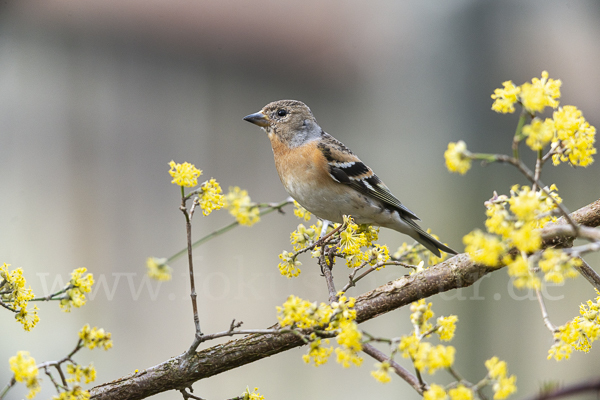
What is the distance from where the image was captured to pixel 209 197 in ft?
3.04

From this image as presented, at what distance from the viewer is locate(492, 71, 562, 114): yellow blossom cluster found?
2.28 ft

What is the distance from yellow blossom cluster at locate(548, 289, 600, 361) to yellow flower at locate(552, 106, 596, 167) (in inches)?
11.0

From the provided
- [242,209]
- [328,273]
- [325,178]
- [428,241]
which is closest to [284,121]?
[325,178]

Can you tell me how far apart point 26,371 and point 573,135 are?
887 millimetres

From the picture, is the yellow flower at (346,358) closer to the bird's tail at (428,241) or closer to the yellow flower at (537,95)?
the yellow flower at (537,95)

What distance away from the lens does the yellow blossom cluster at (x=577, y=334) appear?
32.5 inches

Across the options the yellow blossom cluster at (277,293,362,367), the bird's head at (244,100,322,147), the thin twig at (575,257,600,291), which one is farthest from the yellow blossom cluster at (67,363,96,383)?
the bird's head at (244,100,322,147)

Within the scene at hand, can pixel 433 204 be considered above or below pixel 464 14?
below

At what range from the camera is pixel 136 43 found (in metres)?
2.91

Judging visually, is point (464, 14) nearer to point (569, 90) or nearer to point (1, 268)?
point (569, 90)

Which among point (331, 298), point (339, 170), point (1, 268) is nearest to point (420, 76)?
point (339, 170)

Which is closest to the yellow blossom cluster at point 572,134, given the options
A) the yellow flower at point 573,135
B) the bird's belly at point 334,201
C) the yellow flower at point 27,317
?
the yellow flower at point 573,135

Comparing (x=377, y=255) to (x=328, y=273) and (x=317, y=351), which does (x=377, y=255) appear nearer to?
(x=328, y=273)

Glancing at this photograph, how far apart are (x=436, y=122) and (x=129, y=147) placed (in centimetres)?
206
